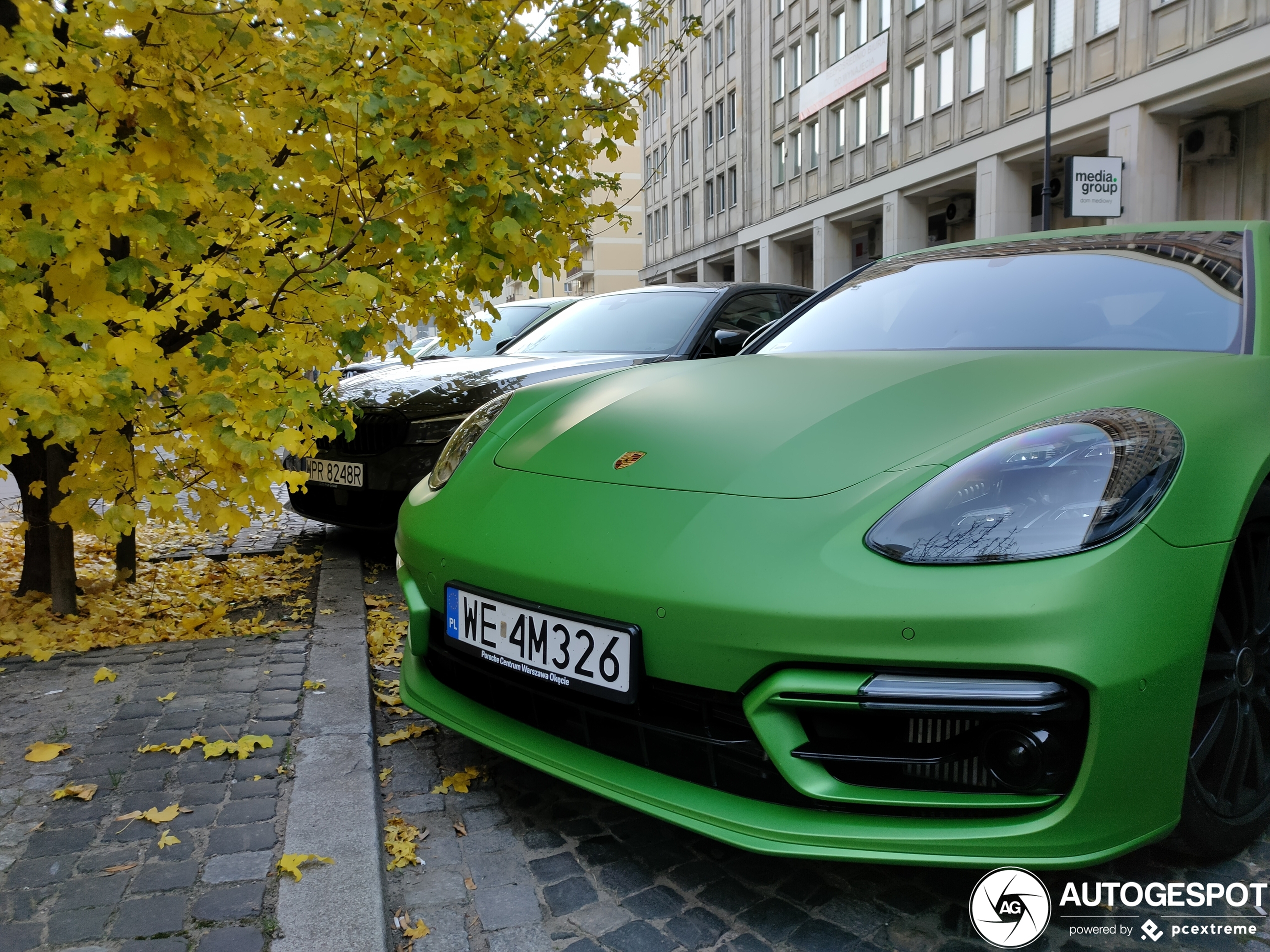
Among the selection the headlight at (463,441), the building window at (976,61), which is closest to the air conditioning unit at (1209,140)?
the building window at (976,61)

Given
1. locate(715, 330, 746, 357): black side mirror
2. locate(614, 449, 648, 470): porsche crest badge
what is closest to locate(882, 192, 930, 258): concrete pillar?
locate(715, 330, 746, 357): black side mirror

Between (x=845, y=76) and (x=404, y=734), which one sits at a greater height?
(x=845, y=76)

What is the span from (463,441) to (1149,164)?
19.5 m

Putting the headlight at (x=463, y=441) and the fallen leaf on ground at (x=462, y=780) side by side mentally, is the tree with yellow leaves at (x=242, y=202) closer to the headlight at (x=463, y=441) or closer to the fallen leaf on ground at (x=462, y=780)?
the headlight at (x=463, y=441)

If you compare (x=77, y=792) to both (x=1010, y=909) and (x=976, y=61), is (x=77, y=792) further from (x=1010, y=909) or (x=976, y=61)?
(x=976, y=61)

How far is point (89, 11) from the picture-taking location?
105 inches

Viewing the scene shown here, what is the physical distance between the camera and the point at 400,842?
224 centimetres

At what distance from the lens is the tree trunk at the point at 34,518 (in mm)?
3951

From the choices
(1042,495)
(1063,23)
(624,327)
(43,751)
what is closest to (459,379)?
(624,327)

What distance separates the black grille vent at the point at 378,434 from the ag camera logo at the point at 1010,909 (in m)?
3.31

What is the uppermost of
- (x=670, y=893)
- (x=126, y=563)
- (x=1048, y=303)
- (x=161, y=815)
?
(x=1048, y=303)

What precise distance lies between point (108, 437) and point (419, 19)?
166cm

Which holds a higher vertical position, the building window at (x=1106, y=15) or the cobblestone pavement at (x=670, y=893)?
the building window at (x=1106, y=15)

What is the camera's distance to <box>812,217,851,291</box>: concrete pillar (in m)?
30.4
